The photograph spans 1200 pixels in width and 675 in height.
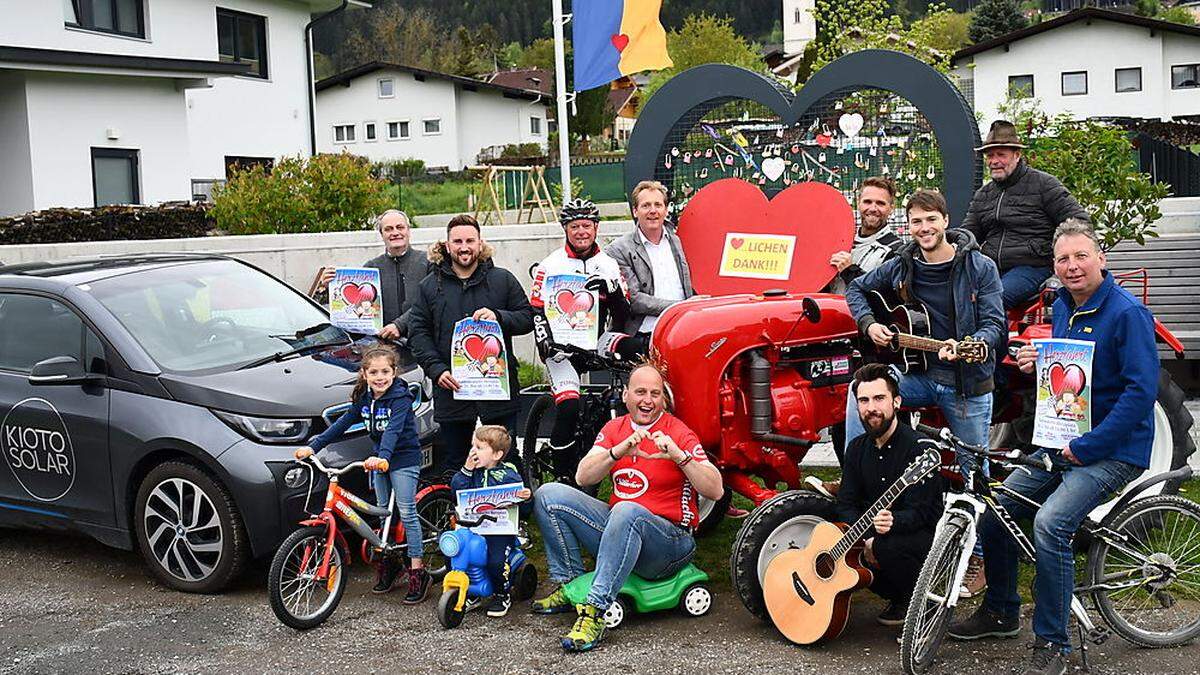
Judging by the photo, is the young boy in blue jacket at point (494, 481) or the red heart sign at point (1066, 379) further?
the young boy in blue jacket at point (494, 481)

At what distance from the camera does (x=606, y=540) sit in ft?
17.9

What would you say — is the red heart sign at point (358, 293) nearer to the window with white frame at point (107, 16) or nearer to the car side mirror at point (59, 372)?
the car side mirror at point (59, 372)

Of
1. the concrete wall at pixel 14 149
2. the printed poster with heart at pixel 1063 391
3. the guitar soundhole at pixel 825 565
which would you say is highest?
the concrete wall at pixel 14 149

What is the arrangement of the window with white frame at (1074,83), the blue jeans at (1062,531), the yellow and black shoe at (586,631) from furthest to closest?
the window with white frame at (1074,83), the yellow and black shoe at (586,631), the blue jeans at (1062,531)

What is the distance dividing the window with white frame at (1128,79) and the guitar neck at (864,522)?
47.6 metres

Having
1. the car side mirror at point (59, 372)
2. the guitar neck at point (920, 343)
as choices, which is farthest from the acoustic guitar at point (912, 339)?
the car side mirror at point (59, 372)

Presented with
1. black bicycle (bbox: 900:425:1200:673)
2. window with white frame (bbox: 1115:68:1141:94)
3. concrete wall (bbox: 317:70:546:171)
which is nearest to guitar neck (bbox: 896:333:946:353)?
black bicycle (bbox: 900:425:1200:673)

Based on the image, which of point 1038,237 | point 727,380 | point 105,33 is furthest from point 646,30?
point 105,33

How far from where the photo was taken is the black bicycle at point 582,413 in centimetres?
662

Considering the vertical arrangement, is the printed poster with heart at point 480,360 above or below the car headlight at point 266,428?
above

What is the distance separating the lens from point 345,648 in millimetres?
5516

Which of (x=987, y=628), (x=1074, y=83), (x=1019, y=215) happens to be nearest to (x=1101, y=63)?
(x=1074, y=83)

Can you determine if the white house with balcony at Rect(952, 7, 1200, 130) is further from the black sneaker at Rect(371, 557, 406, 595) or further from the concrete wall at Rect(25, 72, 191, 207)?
the black sneaker at Rect(371, 557, 406, 595)

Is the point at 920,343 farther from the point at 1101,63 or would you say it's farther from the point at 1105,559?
the point at 1101,63
